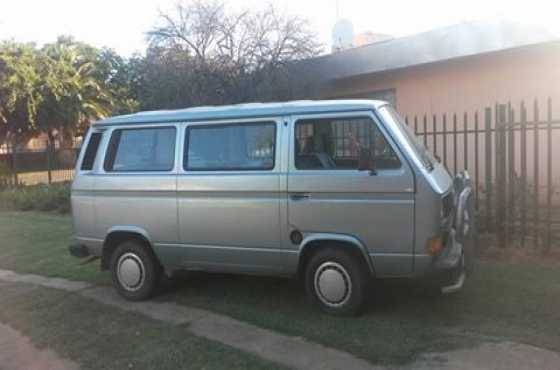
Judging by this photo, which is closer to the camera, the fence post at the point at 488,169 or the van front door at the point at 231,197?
the van front door at the point at 231,197

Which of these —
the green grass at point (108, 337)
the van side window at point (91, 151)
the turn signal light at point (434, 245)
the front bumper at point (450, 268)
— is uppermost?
the van side window at point (91, 151)

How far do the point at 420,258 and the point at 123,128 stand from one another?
357 cm

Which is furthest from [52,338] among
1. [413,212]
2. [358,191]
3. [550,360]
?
[550,360]

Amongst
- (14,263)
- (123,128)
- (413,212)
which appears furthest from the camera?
(14,263)

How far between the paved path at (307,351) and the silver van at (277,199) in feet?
1.77

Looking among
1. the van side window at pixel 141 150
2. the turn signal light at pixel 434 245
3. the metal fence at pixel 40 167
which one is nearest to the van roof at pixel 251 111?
the van side window at pixel 141 150

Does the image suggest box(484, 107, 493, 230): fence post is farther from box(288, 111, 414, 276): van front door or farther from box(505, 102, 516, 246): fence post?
box(288, 111, 414, 276): van front door

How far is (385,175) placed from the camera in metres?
5.08

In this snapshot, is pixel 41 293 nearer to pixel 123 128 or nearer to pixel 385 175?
pixel 123 128

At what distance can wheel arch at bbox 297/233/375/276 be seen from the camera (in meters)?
5.23

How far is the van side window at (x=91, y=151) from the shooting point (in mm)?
6594

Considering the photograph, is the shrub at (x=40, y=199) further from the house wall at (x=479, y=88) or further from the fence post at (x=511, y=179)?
the fence post at (x=511, y=179)

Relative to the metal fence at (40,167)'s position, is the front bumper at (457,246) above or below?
below

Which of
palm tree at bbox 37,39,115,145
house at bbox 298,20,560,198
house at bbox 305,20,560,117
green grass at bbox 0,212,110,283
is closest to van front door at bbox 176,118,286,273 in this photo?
green grass at bbox 0,212,110,283
